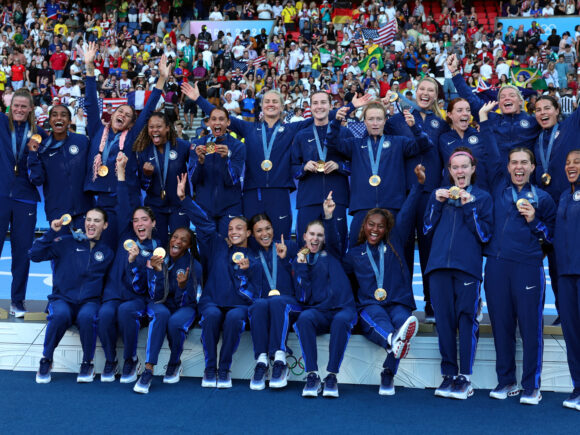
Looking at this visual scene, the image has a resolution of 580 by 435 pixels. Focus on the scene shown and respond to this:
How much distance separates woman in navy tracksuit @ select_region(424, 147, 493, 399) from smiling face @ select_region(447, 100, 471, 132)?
76 centimetres

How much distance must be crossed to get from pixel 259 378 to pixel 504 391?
1.91 metres

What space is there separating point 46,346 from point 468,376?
3389mm

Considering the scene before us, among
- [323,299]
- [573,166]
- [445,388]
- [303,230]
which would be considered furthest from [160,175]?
[573,166]

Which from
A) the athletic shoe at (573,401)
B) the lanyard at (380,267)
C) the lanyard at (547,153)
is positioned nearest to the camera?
the athletic shoe at (573,401)

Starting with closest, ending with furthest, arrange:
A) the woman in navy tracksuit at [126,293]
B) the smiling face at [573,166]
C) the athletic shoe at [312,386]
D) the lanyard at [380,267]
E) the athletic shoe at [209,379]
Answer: the smiling face at [573,166] < the athletic shoe at [312,386] < the athletic shoe at [209,379] < the woman in navy tracksuit at [126,293] < the lanyard at [380,267]

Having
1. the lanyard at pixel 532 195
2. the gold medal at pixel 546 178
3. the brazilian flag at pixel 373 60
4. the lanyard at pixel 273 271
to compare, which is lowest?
the lanyard at pixel 273 271

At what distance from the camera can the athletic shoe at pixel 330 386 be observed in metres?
5.31

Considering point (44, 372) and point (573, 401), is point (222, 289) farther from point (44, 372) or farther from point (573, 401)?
point (573, 401)

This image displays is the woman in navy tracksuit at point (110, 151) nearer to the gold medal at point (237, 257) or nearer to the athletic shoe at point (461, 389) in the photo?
the gold medal at point (237, 257)

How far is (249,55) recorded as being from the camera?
21.3 m

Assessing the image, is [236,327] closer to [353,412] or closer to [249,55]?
[353,412]

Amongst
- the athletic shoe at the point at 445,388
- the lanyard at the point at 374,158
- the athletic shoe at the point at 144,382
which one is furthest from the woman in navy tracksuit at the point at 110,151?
the athletic shoe at the point at 445,388

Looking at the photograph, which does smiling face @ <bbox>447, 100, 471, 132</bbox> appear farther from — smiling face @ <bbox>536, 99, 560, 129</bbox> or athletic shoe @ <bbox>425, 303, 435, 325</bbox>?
athletic shoe @ <bbox>425, 303, 435, 325</bbox>

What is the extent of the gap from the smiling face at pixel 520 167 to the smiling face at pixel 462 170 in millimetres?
328
